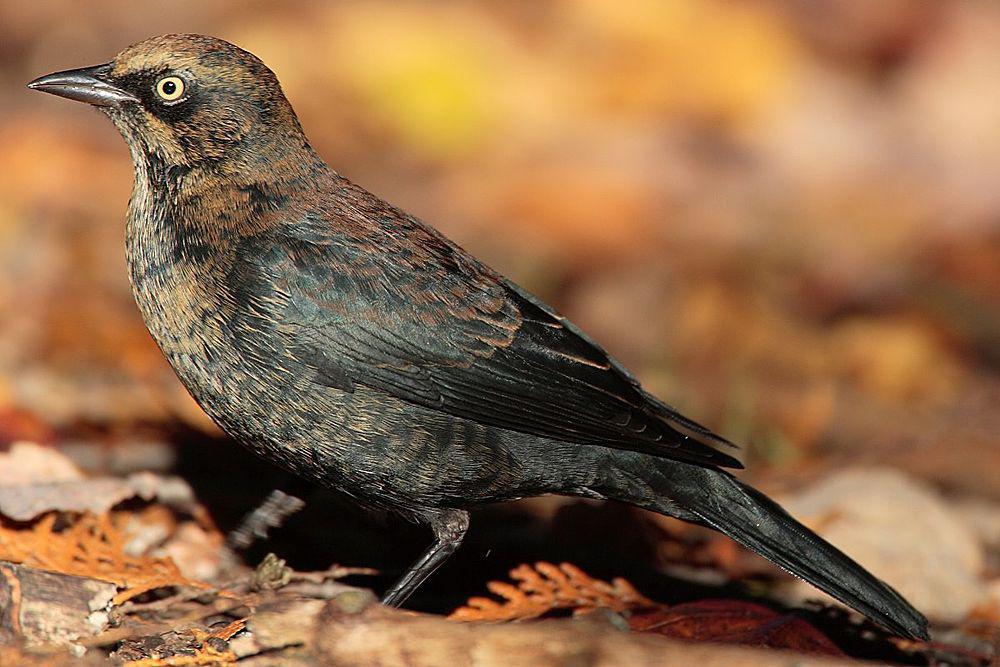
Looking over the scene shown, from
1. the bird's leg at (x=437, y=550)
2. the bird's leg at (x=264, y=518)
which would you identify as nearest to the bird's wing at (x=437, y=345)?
the bird's leg at (x=437, y=550)

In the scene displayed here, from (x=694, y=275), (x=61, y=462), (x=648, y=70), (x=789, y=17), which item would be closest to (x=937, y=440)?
(x=694, y=275)

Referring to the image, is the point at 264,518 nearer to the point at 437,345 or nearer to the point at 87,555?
the point at 87,555

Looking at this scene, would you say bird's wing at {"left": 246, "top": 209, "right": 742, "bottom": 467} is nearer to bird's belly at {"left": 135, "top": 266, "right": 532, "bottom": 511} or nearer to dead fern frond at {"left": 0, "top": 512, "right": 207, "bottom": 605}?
bird's belly at {"left": 135, "top": 266, "right": 532, "bottom": 511}

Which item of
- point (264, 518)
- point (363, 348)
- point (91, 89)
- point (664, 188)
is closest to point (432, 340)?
point (363, 348)

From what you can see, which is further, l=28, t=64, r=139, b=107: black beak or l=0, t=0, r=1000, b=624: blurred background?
l=0, t=0, r=1000, b=624: blurred background

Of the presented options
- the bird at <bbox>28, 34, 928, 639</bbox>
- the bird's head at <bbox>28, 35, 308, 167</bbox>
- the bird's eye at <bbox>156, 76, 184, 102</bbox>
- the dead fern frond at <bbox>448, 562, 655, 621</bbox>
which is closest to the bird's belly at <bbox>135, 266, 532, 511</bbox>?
the bird at <bbox>28, 34, 928, 639</bbox>

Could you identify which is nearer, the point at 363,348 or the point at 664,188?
the point at 363,348

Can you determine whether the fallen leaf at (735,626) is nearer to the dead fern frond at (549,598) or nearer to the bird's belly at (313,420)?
the dead fern frond at (549,598)
